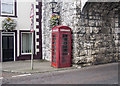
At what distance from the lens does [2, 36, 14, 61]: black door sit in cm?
1134

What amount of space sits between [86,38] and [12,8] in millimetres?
5778

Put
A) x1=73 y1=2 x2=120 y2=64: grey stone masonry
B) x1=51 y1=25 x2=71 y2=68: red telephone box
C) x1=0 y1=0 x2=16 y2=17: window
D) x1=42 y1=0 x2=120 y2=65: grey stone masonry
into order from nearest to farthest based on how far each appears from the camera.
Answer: x1=51 y1=25 x2=71 y2=68: red telephone box < x1=42 y1=0 x2=120 y2=65: grey stone masonry < x1=73 y1=2 x2=120 y2=64: grey stone masonry < x1=0 y1=0 x2=16 y2=17: window

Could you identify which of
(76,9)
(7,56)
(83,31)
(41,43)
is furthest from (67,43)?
(7,56)

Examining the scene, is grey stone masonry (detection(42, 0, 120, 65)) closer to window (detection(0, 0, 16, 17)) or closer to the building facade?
the building facade

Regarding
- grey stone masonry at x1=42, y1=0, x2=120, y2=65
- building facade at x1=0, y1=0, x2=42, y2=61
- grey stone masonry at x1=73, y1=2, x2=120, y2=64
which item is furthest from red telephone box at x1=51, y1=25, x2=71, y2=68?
building facade at x1=0, y1=0, x2=42, y2=61

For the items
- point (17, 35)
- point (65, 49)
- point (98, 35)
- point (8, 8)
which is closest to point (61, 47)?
point (65, 49)

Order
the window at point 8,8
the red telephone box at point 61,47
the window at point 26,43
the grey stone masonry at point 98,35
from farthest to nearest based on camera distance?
the window at point 26,43
the window at point 8,8
the grey stone masonry at point 98,35
the red telephone box at point 61,47

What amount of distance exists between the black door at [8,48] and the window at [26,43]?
2.53 ft

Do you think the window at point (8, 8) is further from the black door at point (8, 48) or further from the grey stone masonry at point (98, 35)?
the grey stone masonry at point (98, 35)

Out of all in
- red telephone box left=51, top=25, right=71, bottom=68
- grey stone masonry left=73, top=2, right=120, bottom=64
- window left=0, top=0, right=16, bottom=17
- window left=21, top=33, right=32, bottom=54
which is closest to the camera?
red telephone box left=51, top=25, right=71, bottom=68

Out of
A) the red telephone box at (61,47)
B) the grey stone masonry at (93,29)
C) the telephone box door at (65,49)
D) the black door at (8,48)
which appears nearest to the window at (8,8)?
the black door at (8,48)

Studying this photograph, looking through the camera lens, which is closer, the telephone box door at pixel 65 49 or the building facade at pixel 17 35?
the telephone box door at pixel 65 49

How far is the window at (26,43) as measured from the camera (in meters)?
12.0

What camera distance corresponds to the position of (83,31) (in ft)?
29.4
